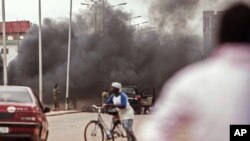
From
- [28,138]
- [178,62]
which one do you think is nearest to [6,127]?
[28,138]

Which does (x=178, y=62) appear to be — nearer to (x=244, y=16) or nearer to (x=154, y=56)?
(x=154, y=56)

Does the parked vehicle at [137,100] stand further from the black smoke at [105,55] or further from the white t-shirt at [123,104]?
the white t-shirt at [123,104]

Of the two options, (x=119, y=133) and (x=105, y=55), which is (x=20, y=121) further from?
(x=105, y=55)

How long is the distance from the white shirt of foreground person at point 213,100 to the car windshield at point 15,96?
959 cm

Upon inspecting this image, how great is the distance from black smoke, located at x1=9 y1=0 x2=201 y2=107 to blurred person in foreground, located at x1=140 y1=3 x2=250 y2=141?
4643 centimetres

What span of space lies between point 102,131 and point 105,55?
143 feet

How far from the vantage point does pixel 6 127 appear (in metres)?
11.0

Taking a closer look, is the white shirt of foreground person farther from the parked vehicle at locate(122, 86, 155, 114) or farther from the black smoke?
the black smoke

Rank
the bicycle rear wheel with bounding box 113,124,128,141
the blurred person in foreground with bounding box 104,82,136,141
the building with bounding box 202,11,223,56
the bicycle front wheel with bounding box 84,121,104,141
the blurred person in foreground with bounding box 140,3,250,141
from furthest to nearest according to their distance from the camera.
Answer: the bicycle rear wheel with bounding box 113,124,128,141
the bicycle front wheel with bounding box 84,121,104,141
the blurred person in foreground with bounding box 104,82,136,141
the building with bounding box 202,11,223,56
the blurred person in foreground with bounding box 140,3,250,141

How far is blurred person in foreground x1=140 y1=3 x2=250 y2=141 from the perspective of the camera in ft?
7.34

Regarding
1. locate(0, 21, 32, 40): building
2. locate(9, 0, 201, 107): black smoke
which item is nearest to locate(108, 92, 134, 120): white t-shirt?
locate(9, 0, 201, 107): black smoke

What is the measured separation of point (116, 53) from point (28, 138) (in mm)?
45682

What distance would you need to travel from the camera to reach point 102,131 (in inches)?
493

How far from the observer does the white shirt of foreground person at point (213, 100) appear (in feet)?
7.34
